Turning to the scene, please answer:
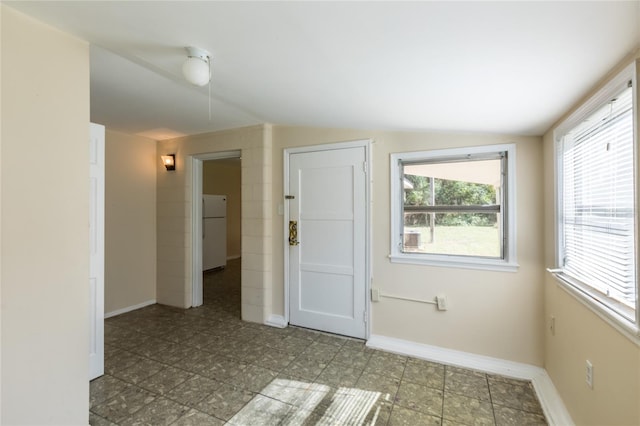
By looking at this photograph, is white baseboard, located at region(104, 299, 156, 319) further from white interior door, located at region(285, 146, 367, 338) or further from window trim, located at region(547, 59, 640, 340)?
window trim, located at region(547, 59, 640, 340)

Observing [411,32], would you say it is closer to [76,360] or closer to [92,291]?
[76,360]

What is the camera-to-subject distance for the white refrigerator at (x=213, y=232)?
5633 millimetres

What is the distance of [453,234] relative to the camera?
2.52 m

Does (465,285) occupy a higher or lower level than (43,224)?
lower

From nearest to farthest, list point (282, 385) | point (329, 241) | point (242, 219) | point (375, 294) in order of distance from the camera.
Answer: point (282, 385) < point (375, 294) < point (329, 241) < point (242, 219)

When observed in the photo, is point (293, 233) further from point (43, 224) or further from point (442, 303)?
point (43, 224)

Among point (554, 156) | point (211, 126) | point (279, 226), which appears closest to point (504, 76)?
point (554, 156)

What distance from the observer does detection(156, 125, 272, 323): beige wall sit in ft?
10.4

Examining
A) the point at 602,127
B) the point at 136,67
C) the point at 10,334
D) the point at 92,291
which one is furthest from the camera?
the point at 92,291

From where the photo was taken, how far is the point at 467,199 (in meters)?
2.47

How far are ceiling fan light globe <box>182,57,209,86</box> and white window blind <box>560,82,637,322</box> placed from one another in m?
1.94

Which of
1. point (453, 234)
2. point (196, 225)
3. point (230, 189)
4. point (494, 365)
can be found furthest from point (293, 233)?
point (230, 189)

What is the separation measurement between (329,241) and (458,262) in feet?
3.99

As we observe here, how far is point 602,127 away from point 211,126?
3.26 meters
